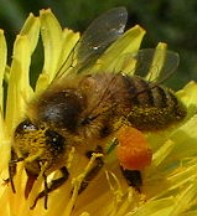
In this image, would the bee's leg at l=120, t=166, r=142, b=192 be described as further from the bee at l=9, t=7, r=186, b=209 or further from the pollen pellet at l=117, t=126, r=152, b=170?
the pollen pellet at l=117, t=126, r=152, b=170

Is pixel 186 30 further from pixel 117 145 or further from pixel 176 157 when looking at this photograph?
pixel 117 145

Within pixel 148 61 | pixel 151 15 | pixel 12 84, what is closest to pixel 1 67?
pixel 12 84

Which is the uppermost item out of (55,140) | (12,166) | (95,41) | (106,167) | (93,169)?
(95,41)

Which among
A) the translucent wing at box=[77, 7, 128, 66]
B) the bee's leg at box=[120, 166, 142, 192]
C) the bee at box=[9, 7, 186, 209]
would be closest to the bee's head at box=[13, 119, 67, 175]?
the bee at box=[9, 7, 186, 209]

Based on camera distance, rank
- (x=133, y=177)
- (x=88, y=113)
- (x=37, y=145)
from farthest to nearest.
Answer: (x=133, y=177), (x=88, y=113), (x=37, y=145)

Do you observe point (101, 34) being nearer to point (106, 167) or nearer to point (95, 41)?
point (95, 41)

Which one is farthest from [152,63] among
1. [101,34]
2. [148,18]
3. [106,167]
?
[148,18]

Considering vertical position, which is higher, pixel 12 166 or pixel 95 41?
pixel 95 41
